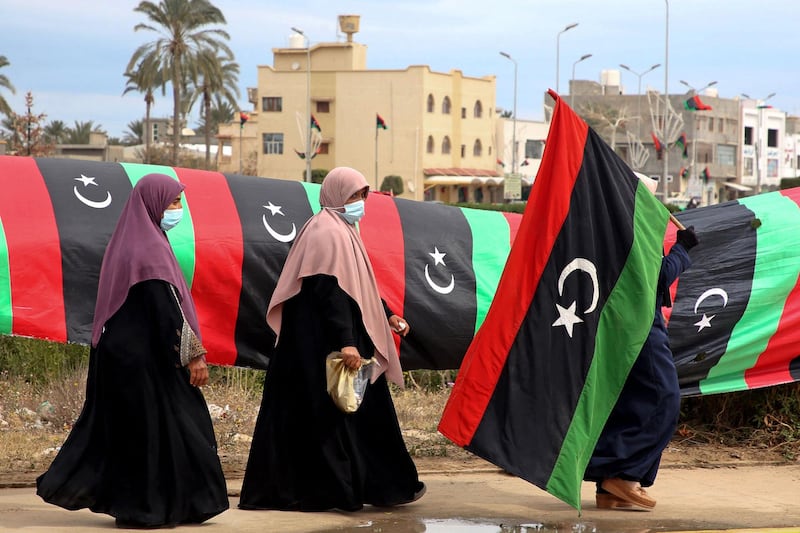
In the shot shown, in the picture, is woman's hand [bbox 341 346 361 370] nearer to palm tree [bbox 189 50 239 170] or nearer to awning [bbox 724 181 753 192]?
palm tree [bbox 189 50 239 170]

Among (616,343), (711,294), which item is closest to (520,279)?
(616,343)

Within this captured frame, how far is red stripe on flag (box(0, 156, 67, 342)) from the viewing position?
7.35m

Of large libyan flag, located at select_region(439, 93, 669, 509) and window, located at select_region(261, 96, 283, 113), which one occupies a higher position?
window, located at select_region(261, 96, 283, 113)

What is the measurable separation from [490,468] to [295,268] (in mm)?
2049

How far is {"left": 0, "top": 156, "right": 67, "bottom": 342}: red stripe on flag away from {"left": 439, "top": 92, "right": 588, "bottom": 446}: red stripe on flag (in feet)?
8.48

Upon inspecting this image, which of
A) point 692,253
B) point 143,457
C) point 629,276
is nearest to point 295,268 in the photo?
point 143,457

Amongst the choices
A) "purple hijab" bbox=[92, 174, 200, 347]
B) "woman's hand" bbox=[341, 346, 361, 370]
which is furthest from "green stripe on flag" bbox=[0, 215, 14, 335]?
"woman's hand" bbox=[341, 346, 361, 370]

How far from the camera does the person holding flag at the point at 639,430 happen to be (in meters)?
6.27

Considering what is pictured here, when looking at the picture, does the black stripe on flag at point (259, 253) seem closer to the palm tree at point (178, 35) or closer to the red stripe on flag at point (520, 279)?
the red stripe on flag at point (520, 279)

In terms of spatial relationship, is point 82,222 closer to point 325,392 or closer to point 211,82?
point 325,392

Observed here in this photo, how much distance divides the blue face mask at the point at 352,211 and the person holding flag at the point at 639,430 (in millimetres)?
1572

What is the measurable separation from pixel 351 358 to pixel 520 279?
0.96 meters

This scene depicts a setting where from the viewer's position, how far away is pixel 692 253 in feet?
27.2

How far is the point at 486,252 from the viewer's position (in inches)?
350
